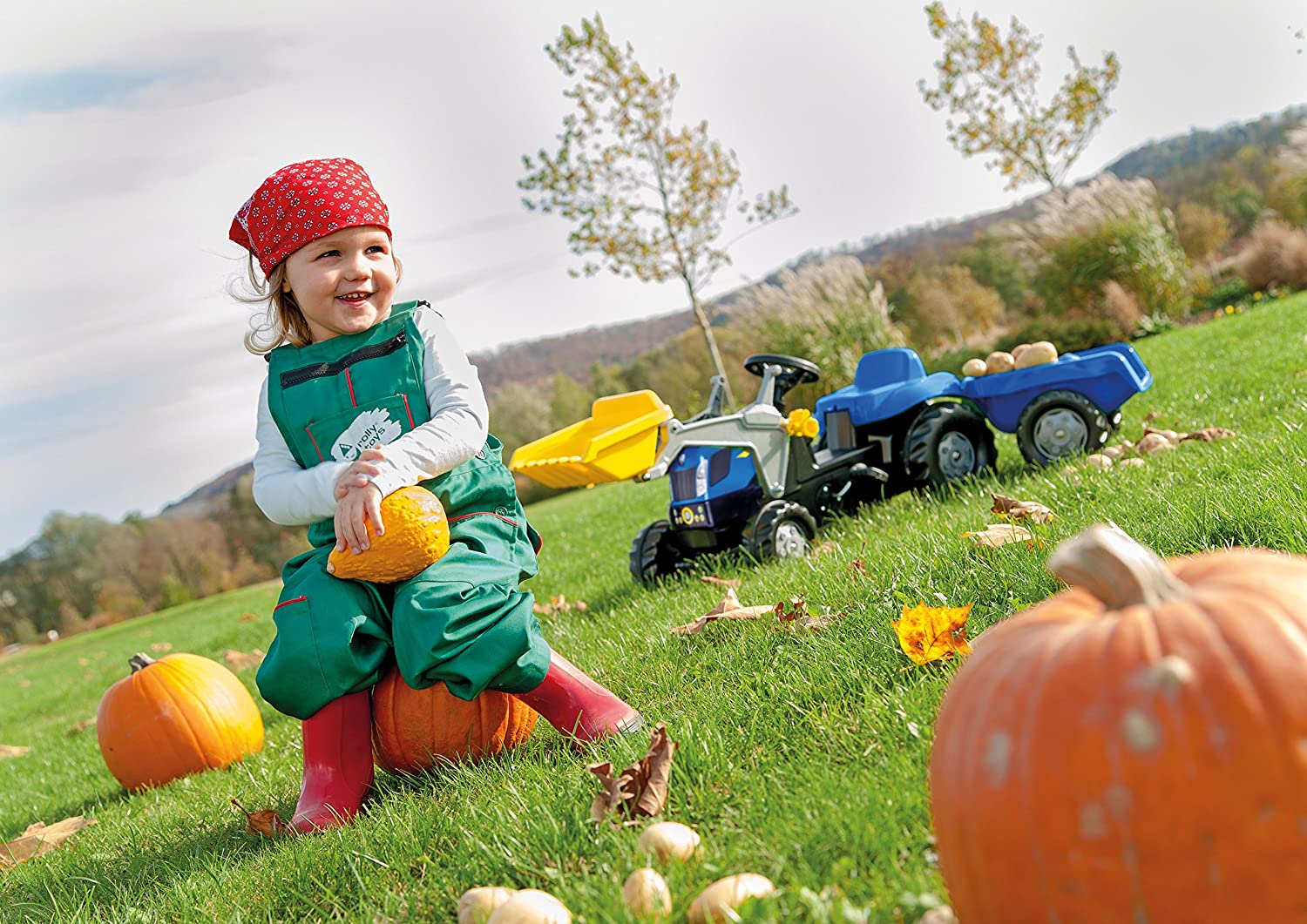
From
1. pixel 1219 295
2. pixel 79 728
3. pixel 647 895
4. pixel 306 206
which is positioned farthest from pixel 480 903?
pixel 1219 295

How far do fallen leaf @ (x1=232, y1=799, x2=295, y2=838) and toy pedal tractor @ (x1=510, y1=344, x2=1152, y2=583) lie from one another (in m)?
1.74

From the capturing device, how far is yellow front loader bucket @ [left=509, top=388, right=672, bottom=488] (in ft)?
13.8

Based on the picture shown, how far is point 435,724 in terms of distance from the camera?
2811 mm

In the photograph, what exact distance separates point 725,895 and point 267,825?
5.66 ft

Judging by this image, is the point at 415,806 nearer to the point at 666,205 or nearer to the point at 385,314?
the point at 385,314

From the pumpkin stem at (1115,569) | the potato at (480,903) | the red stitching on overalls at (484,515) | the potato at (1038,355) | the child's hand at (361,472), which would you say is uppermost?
the child's hand at (361,472)

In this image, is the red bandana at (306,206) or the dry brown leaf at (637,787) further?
the red bandana at (306,206)

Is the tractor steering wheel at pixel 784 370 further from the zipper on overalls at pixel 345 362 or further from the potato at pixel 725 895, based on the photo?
the potato at pixel 725 895

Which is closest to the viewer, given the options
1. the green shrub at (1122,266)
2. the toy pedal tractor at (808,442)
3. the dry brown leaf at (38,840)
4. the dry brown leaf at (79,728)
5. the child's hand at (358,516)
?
the child's hand at (358,516)

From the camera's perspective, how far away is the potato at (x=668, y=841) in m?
1.79

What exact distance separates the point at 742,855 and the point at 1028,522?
2.11 m

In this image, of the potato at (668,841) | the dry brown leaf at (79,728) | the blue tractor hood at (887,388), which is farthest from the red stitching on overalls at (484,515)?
the dry brown leaf at (79,728)

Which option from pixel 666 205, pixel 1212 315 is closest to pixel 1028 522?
pixel 1212 315

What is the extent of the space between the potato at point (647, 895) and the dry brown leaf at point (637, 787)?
1.10ft
